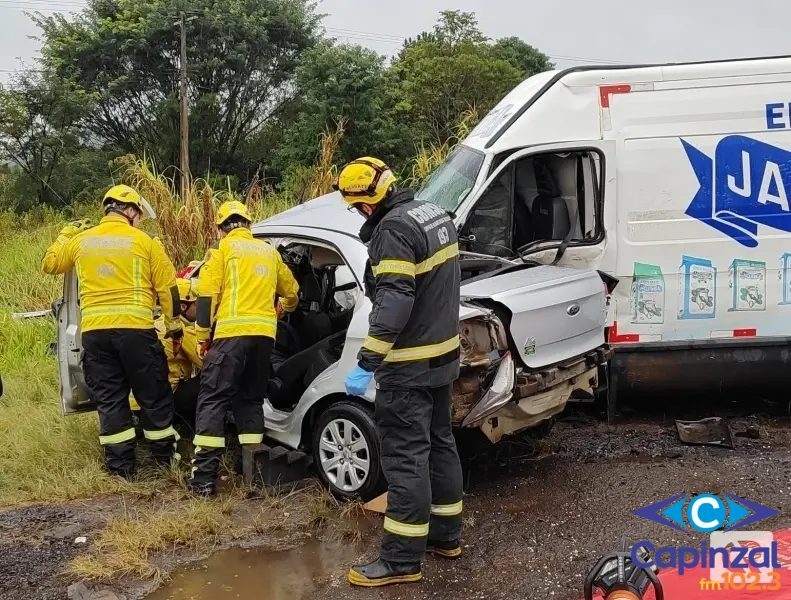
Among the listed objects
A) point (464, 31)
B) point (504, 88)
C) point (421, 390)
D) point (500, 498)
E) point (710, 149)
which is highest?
point (464, 31)

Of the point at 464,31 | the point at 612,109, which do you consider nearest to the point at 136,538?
the point at 612,109

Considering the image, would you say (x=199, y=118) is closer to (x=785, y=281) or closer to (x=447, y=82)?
(x=447, y=82)

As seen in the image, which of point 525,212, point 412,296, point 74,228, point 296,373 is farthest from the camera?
point 525,212

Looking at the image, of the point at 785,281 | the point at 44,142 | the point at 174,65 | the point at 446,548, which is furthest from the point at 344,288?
the point at 174,65

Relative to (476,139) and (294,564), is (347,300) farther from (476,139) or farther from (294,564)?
(294,564)

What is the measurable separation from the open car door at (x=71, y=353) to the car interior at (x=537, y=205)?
2.63m

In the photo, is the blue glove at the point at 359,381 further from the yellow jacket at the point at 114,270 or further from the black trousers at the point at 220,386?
the yellow jacket at the point at 114,270

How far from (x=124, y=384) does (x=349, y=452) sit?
1589 millimetres

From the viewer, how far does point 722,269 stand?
5.80 meters

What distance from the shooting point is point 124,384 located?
530 centimetres

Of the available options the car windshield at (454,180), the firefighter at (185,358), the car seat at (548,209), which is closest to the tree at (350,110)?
the car windshield at (454,180)

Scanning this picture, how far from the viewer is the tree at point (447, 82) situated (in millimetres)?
19266

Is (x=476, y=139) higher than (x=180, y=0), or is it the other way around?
(x=180, y=0)

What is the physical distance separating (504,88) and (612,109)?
643 inches
